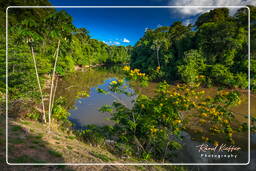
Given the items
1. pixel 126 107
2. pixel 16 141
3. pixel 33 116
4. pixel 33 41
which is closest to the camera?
pixel 16 141

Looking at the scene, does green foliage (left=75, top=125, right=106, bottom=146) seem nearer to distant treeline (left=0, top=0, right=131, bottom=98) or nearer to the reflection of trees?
distant treeline (left=0, top=0, right=131, bottom=98)

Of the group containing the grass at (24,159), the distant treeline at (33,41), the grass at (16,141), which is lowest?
the grass at (24,159)

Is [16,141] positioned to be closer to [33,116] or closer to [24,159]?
[24,159]

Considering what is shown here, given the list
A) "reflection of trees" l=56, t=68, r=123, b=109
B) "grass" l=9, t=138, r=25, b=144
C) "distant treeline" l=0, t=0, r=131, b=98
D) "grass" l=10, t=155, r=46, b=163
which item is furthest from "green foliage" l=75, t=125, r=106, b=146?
"reflection of trees" l=56, t=68, r=123, b=109

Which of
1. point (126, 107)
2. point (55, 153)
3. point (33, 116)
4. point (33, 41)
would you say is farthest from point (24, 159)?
point (33, 116)

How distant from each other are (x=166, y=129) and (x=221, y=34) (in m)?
13.3

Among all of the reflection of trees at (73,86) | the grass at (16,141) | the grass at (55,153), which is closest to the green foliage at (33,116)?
the reflection of trees at (73,86)

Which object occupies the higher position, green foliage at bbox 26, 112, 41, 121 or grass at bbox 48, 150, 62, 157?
green foliage at bbox 26, 112, 41, 121

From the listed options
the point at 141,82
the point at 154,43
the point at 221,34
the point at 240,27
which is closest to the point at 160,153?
the point at 141,82

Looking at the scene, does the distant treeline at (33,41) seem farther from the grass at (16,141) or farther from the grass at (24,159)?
the grass at (24,159)

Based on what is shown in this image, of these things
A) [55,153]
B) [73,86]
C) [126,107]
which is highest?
[73,86]

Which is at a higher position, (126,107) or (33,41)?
(33,41)

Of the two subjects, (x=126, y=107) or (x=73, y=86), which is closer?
(x=126, y=107)

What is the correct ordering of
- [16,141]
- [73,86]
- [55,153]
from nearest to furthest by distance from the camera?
1. [55,153]
2. [16,141]
3. [73,86]
